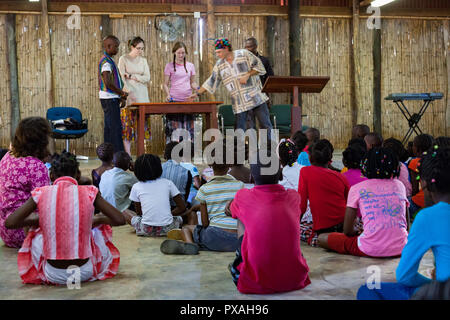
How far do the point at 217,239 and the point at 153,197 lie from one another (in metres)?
0.71

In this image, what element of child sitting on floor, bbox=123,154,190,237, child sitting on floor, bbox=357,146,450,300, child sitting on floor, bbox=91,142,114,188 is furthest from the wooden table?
child sitting on floor, bbox=357,146,450,300

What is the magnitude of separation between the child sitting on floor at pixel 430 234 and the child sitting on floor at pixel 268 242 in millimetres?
557

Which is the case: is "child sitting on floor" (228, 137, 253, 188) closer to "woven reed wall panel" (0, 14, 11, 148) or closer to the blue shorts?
the blue shorts

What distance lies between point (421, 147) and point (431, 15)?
7.50 metres

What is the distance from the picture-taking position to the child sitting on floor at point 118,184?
4270 mm

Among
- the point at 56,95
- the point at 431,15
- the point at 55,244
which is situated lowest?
the point at 55,244

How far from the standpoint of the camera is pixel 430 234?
180 centimetres

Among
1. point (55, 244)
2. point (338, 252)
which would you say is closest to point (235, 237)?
point (338, 252)

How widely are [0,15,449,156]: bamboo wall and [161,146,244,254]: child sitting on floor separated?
6.48 m

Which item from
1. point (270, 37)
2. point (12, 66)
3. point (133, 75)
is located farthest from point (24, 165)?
point (270, 37)

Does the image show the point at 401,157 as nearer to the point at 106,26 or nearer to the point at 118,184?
the point at 118,184
